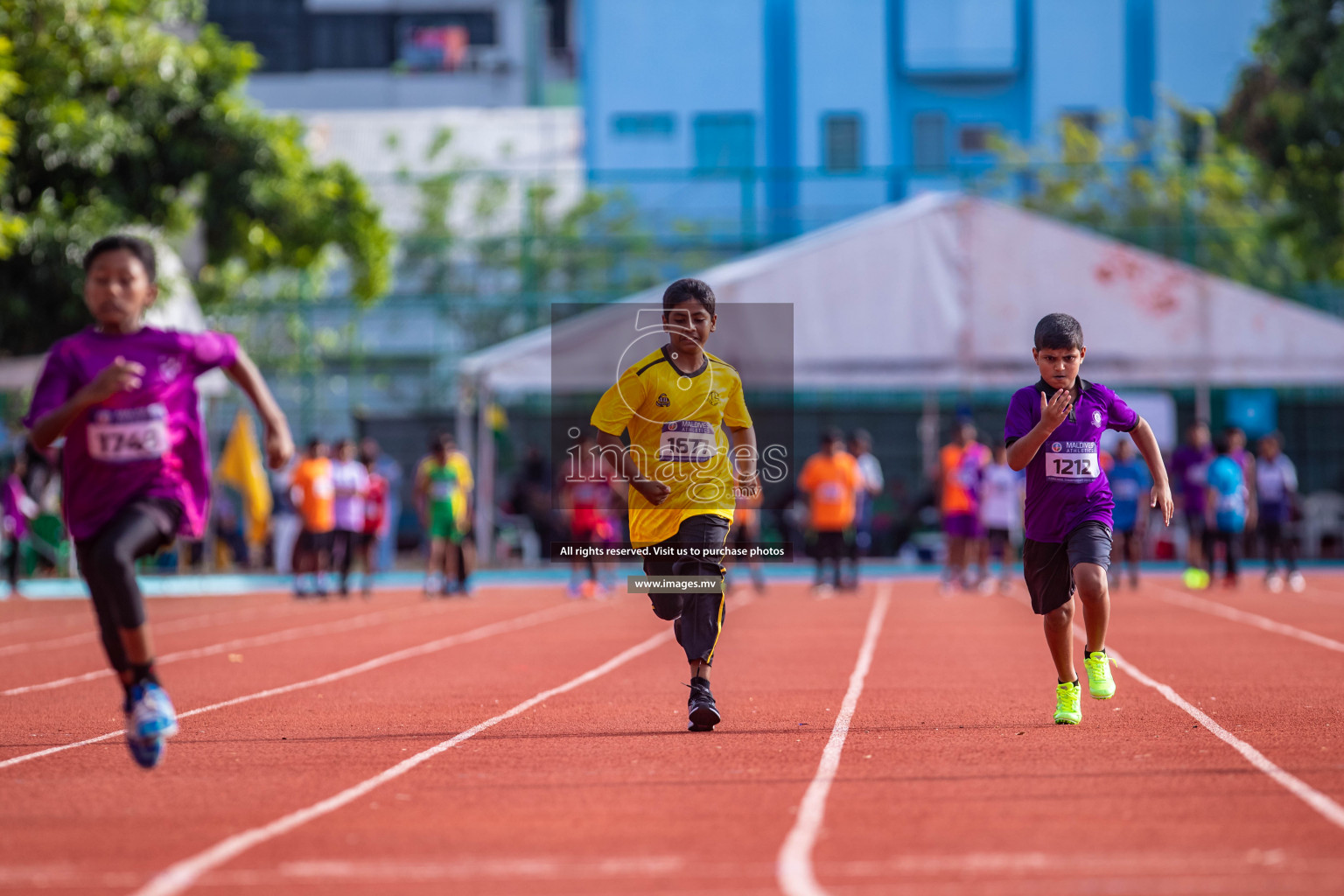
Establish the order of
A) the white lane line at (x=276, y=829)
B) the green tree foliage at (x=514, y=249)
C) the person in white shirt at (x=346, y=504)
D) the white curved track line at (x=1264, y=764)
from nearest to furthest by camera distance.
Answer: the white lane line at (x=276, y=829), the white curved track line at (x=1264, y=764), the person in white shirt at (x=346, y=504), the green tree foliage at (x=514, y=249)

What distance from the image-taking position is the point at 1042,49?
44.5 m

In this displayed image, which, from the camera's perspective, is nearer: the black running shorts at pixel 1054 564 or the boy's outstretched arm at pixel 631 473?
the boy's outstretched arm at pixel 631 473

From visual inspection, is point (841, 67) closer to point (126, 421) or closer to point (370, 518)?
point (370, 518)

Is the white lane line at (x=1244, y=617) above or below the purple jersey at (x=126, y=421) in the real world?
below

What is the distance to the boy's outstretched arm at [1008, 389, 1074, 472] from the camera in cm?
804

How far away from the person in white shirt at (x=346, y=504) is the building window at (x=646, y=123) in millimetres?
22484

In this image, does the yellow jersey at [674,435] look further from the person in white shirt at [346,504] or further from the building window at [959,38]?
the building window at [959,38]

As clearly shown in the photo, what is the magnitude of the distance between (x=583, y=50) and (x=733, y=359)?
77.0 ft

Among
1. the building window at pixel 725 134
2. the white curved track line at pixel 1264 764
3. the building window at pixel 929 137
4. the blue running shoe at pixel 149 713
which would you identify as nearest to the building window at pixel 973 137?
the building window at pixel 929 137

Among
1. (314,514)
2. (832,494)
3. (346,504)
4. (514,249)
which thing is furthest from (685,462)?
(514,249)

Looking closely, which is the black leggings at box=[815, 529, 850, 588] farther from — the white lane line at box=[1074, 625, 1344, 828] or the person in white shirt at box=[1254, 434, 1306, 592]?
the white lane line at box=[1074, 625, 1344, 828]

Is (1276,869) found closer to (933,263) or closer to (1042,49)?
(933,263)

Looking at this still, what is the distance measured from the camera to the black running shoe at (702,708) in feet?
27.8

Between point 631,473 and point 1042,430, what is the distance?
6.07ft
